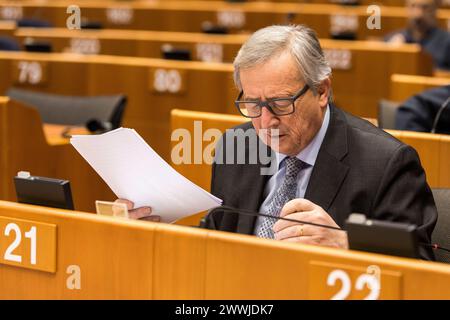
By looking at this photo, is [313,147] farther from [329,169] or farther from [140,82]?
[140,82]

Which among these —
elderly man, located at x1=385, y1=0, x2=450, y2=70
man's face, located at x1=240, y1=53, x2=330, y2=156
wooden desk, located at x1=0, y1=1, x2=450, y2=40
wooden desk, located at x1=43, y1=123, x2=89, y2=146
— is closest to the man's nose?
man's face, located at x1=240, y1=53, x2=330, y2=156

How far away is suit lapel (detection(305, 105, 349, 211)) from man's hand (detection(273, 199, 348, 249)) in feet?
1.06

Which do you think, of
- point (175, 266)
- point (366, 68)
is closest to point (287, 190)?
point (175, 266)

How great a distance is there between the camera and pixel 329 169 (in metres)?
2.39

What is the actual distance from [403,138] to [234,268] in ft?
5.97

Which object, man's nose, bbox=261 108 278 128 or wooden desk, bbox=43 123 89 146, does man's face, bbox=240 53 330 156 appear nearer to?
man's nose, bbox=261 108 278 128

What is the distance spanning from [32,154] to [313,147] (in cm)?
242

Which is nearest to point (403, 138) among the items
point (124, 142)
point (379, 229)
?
point (124, 142)

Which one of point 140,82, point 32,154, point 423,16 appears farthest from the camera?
point 423,16

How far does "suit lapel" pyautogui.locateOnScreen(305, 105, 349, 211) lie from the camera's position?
2365 millimetres

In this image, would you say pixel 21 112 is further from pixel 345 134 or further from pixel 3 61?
pixel 345 134

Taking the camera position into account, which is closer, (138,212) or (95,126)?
(138,212)

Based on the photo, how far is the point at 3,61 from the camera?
5.92m

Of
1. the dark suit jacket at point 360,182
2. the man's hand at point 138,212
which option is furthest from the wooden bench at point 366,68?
the man's hand at point 138,212
